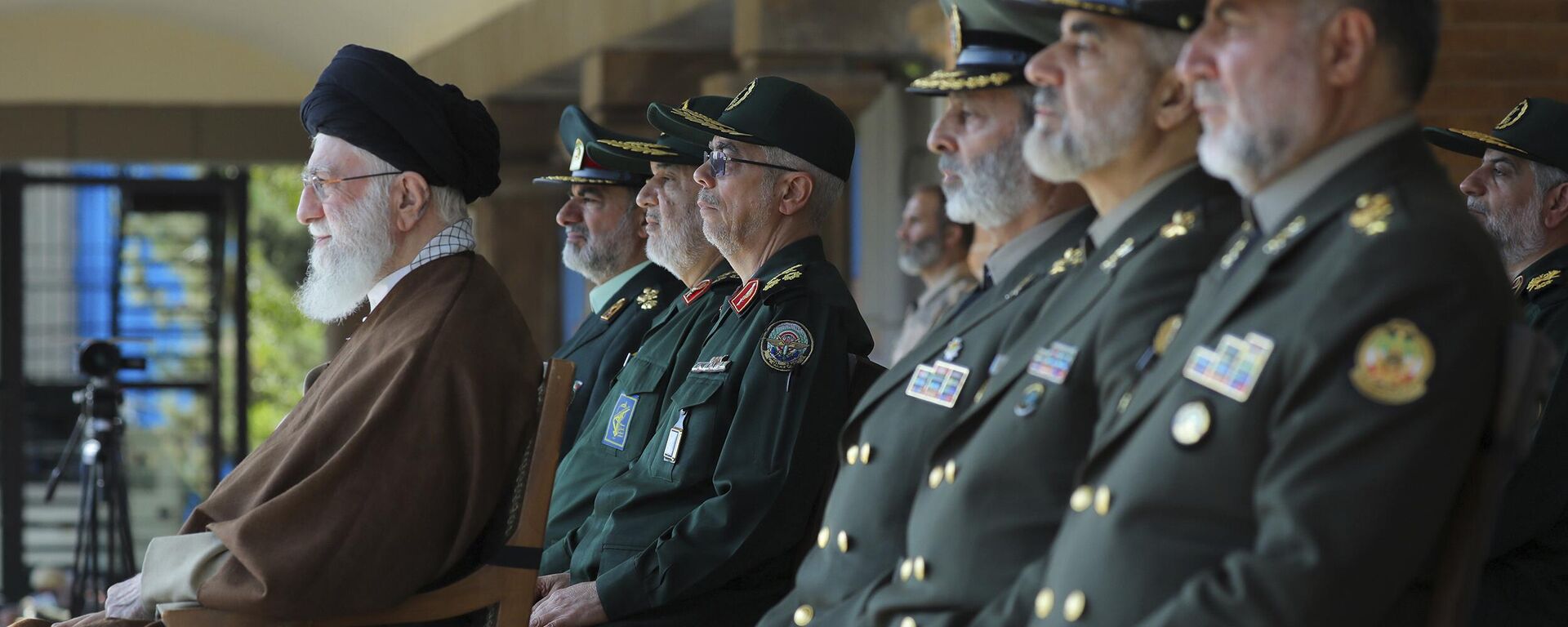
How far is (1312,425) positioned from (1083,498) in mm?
275

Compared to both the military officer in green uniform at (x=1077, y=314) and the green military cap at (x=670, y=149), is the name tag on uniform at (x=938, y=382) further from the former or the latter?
the green military cap at (x=670, y=149)

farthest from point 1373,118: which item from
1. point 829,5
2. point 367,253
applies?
point 829,5

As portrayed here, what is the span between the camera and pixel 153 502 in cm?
1155

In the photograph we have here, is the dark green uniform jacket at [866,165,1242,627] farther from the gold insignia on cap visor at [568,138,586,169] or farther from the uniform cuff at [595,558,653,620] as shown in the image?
the gold insignia on cap visor at [568,138,586,169]

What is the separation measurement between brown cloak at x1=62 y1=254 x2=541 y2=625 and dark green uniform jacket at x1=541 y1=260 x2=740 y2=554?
49 centimetres

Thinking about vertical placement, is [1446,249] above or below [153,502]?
above

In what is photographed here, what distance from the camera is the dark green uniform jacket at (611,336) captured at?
12.9 ft

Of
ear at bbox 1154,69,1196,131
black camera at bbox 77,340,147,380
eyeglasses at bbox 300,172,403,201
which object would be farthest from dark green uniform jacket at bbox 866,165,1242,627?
black camera at bbox 77,340,147,380

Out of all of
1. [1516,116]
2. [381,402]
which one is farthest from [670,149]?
[1516,116]

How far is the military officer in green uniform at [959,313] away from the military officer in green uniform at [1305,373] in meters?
0.39

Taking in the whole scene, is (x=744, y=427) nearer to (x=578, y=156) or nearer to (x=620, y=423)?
(x=620, y=423)

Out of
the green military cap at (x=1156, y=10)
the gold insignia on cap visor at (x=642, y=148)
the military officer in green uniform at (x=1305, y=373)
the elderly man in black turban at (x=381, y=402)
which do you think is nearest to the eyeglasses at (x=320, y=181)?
the elderly man in black turban at (x=381, y=402)

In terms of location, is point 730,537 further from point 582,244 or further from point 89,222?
point 89,222

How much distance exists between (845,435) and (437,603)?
0.74 metres
